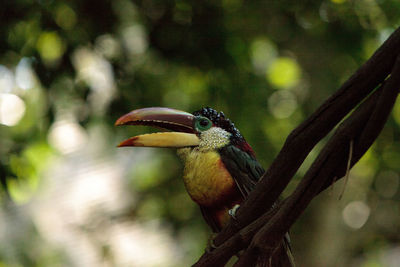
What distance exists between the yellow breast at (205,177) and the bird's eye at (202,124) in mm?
71

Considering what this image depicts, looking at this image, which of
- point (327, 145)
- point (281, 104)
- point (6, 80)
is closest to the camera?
point (327, 145)

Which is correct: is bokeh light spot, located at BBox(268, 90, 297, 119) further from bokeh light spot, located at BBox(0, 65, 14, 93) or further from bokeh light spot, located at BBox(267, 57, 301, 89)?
bokeh light spot, located at BBox(0, 65, 14, 93)

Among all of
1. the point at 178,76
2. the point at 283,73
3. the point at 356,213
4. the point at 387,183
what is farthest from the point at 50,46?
the point at 387,183

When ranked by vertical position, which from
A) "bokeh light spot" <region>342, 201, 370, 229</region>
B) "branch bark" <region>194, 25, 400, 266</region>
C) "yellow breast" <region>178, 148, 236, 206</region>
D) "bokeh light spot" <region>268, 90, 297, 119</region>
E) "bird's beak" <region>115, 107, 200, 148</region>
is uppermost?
"bokeh light spot" <region>268, 90, 297, 119</region>

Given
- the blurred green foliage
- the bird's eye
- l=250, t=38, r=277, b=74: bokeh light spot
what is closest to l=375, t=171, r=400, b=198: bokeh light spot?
the blurred green foliage

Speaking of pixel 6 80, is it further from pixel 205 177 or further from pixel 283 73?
pixel 205 177

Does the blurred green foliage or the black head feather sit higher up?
the blurred green foliage

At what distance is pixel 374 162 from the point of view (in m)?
5.92

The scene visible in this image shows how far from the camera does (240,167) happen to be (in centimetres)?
188

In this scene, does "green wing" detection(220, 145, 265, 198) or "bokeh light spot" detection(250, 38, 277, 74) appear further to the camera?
"bokeh light spot" detection(250, 38, 277, 74)

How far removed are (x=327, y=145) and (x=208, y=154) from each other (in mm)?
672

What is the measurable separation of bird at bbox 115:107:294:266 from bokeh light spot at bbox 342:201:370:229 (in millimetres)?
4719

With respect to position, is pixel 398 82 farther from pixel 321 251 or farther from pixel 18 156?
pixel 321 251

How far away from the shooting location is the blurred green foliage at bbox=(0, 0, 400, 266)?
417 cm
